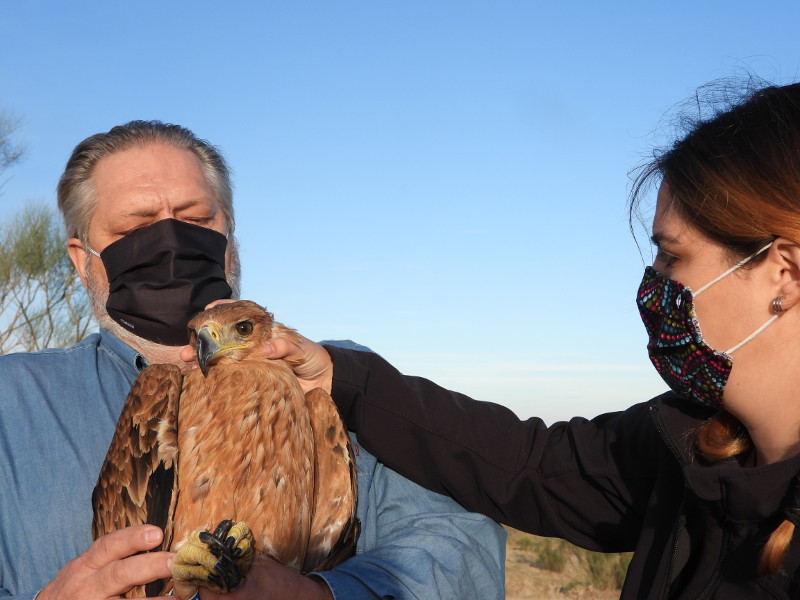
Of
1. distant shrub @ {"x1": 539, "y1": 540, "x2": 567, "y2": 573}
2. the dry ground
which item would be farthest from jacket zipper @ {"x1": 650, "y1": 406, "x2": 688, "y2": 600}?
distant shrub @ {"x1": 539, "y1": 540, "x2": 567, "y2": 573}

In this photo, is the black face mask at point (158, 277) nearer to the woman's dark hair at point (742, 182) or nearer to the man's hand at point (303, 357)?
the man's hand at point (303, 357)

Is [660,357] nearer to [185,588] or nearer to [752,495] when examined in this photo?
[752,495]

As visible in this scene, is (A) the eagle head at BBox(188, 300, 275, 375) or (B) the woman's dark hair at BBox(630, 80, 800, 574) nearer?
(B) the woman's dark hair at BBox(630, 80, 800, 574)

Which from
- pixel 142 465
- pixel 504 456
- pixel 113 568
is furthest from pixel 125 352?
pixel 504 456

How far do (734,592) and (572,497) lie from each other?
1.04m

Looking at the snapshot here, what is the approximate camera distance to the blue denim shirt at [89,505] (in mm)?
3492

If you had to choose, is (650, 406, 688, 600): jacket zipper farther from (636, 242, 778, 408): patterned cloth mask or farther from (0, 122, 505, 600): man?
(0, 122, 505, 600): man

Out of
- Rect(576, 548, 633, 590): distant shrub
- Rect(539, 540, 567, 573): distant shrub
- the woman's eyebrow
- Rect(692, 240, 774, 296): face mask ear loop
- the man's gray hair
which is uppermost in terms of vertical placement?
the man's gray hair

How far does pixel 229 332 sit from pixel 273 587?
4.90 ft

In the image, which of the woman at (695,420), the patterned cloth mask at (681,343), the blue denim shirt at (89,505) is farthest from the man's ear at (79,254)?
the patterned cloth mask at (681,343)

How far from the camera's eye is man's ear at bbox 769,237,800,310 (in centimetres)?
326

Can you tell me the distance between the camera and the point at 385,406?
13.8ft

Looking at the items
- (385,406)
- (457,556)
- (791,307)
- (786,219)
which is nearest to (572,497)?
(457,556)

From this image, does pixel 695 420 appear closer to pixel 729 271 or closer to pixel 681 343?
pixel 681 343
